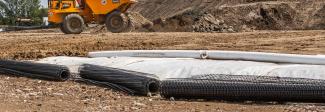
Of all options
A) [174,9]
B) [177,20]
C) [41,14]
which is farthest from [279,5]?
[41,14]

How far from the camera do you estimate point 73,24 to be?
24.4 metres

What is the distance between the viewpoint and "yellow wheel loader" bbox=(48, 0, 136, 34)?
947 inches

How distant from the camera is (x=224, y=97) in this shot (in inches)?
331

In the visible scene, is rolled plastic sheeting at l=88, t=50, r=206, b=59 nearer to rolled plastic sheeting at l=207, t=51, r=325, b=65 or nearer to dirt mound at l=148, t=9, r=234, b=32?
rolled plastic sheeting at l=207, t=51, r=325, b=65

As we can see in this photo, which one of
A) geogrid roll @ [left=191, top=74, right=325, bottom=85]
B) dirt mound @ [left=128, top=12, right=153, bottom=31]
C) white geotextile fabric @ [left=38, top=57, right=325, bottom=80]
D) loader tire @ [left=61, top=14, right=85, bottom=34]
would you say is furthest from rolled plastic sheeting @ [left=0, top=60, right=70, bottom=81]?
dirt mound @ [left=128, top=12, right=153, bottom=31]

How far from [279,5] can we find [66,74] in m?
21.2

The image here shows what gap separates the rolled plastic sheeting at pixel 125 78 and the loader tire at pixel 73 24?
13.1 m

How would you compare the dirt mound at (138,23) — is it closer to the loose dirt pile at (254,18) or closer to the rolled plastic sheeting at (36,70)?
the loose dirt pile at (254,18)

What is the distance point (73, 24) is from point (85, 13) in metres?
0.74

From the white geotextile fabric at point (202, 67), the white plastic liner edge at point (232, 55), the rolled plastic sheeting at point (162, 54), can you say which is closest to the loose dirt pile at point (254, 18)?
the rolled plastic sheeting at point (162, 54)

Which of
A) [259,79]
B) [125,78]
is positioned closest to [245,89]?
[259,79]

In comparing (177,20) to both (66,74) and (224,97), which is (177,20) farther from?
(224,97)

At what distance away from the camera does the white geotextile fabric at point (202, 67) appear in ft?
29.8

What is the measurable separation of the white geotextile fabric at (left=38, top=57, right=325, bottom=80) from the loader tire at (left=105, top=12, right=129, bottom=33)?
12.1 m
